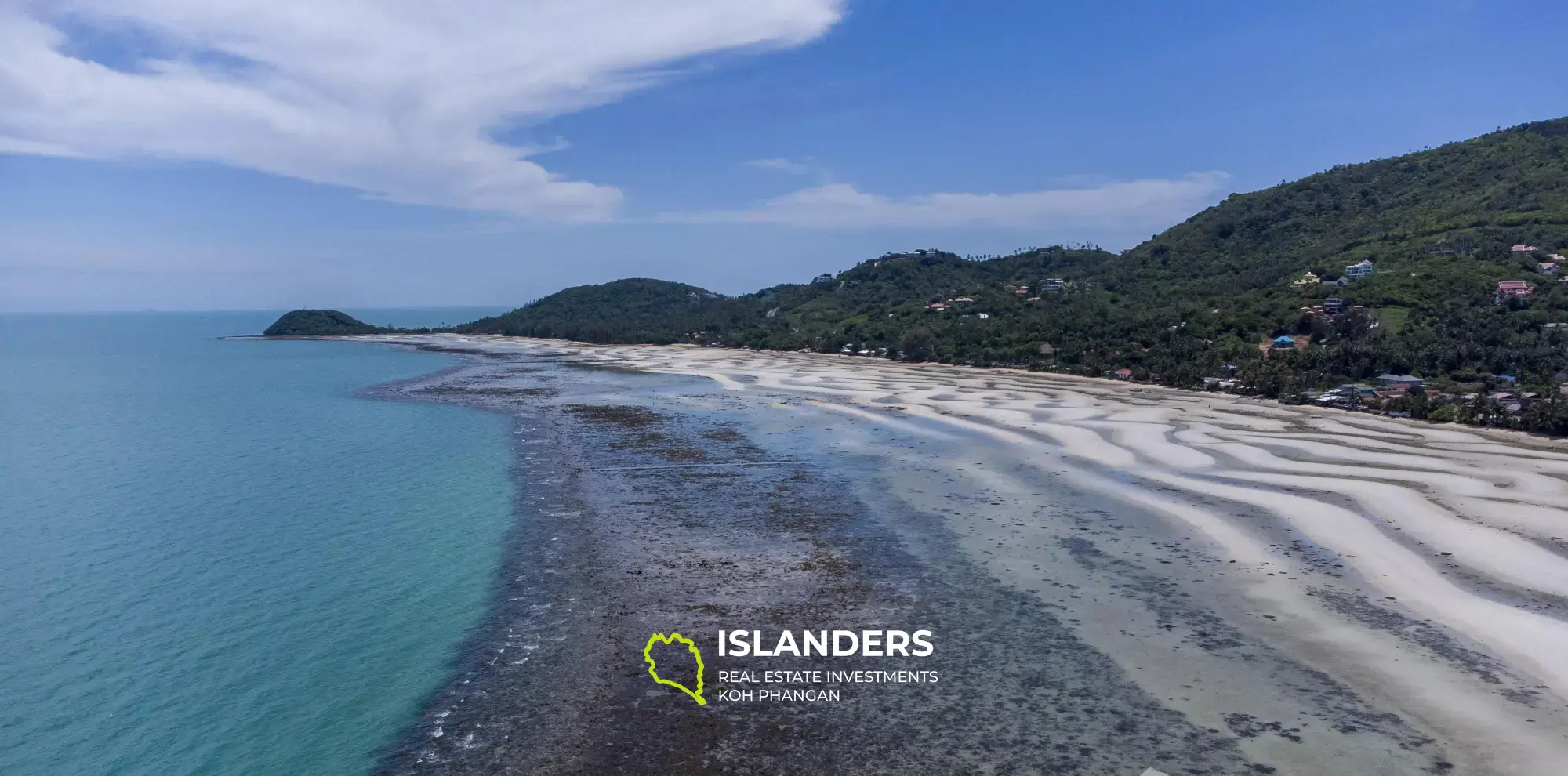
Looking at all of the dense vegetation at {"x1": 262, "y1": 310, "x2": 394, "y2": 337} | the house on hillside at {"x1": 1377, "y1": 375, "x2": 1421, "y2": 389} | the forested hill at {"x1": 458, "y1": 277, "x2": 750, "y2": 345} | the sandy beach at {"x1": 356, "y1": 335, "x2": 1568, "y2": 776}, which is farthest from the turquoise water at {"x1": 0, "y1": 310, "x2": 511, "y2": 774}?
the dense vegetation at {"x1": 262, "y1": 310, "x2": 394, "y2": 337}

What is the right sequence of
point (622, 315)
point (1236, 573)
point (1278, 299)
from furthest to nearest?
point (622, 315)
point (1278, 299)
point (1236, 573)

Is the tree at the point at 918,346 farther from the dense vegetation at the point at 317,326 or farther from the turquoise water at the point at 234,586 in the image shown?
the dense vegetation at the point at 317,326

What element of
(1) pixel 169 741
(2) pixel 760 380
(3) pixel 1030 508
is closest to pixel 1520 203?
(2) pixel 760 380

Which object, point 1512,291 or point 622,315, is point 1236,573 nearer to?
point 1512,291

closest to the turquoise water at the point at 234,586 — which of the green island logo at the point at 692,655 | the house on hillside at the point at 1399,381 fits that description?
the green island logo at the point at 692,655

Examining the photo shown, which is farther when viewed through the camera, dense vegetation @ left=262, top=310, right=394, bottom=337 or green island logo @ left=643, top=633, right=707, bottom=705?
dense vegetation @ left=262, top=310, right=394, bottom=337

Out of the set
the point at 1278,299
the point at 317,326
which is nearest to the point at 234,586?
the point at 1278,299

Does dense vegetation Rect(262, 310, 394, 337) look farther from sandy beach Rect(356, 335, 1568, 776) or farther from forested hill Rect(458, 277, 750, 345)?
sandy beach Rect(356, 335, 1568, 776)
